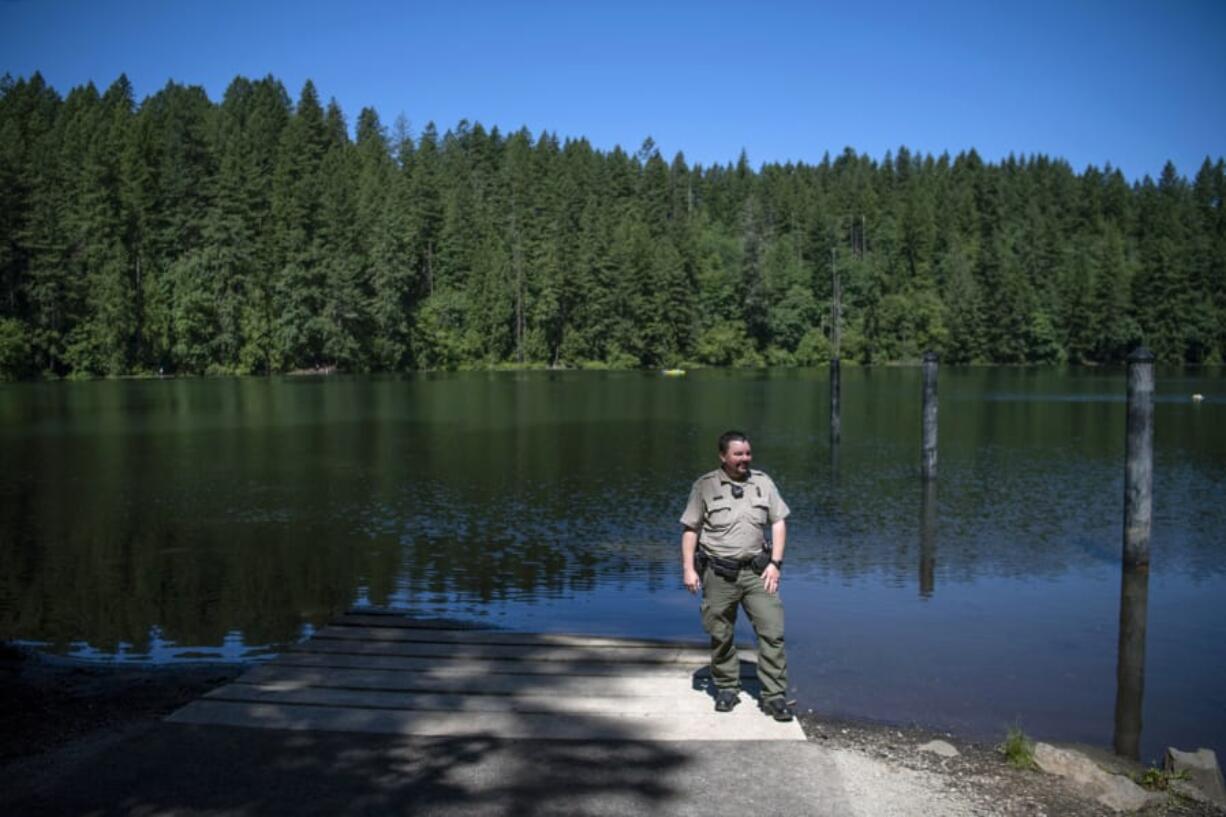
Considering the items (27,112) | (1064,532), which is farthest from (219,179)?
(1064,532)

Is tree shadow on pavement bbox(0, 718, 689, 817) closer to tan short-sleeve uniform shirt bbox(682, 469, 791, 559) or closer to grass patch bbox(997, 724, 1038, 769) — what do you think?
tan short-sleeve uniform shirt bbox(682, 469, 791, 559)

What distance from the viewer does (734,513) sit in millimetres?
7949

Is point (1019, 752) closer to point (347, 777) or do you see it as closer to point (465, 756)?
point (465, 756)

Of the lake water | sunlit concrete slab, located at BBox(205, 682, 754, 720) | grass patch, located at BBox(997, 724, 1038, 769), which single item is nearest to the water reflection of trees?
the lake water

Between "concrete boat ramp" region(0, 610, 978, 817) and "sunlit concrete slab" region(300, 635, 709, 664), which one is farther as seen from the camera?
"sunlit concrete slab" region(300, 635, 709, 664)

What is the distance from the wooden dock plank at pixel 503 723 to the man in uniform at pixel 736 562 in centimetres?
33

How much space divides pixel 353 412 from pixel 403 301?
62.0m

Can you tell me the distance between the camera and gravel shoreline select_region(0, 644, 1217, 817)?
22.1ft

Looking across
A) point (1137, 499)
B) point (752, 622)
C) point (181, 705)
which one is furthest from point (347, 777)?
point (1137, 499)

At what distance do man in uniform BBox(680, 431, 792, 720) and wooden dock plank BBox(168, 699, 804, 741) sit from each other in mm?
333

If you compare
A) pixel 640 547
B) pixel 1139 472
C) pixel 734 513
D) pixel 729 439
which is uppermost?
pixel 729 439

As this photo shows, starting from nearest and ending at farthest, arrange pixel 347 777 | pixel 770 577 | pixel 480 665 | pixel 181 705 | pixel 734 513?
pixel 347 777 < pixel 770 577 < pixel 734 513 < pixel 181 705 < pixel 480 665

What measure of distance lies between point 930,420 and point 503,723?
21.4m

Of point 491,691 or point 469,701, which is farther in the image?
point 491,691
